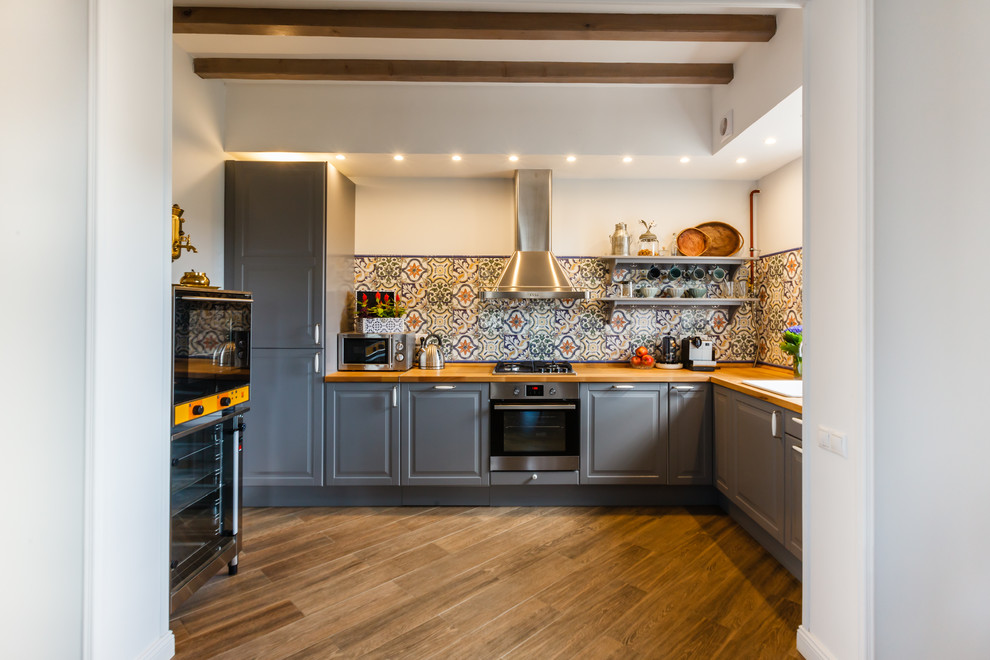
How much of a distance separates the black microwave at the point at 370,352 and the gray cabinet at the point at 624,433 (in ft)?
4.33

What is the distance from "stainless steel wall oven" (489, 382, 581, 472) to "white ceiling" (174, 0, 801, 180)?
162 centimetres

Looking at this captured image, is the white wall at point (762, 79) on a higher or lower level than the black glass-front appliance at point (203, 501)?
higher

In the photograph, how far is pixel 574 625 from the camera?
6.21ft

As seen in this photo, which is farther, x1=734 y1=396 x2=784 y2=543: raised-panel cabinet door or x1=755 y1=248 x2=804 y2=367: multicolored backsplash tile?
x1=755 y1=248 x2=804 y2=367: multicolored backsplash tile

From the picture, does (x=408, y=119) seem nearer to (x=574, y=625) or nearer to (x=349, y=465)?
(x=349, y=465)

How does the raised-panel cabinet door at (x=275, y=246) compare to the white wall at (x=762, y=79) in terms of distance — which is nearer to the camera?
the white wall at (x=762, y=79)

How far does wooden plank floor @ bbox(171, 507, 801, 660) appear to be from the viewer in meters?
1.78

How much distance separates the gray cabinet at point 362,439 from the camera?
10.1 feet

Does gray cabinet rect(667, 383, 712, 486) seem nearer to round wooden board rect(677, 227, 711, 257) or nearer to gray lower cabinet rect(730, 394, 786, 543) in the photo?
gray lower cabinet rect(730, 394, 786, 543)
